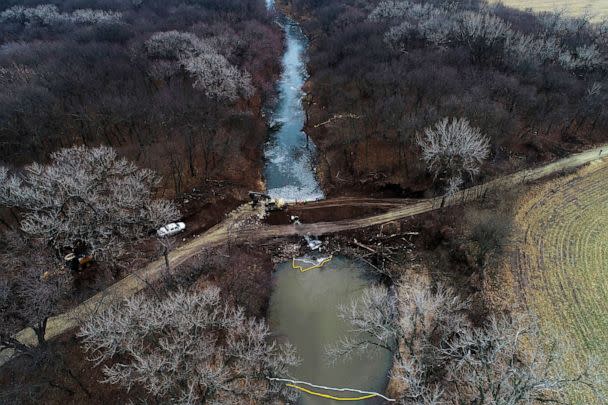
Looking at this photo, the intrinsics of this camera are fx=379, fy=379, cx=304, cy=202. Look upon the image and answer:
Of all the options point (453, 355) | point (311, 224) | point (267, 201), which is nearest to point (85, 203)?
point (267, 201)

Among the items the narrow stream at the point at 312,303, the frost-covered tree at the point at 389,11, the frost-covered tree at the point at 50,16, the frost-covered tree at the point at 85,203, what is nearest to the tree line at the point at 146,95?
the frost-covered tree at the point at 50,16

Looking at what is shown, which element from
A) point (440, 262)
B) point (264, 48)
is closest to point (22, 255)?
point (440, 262)

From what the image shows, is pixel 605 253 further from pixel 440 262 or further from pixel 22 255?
pixel 22 255

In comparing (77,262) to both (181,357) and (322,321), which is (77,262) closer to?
(181,357)

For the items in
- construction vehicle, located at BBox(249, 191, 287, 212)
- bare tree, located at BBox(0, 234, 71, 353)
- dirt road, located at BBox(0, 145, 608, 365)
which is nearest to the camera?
bare tree, located at BBox(0, 234, 71, 353)

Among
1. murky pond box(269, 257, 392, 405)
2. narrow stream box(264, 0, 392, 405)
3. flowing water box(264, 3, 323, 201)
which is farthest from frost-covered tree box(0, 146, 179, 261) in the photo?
flowing water box(264, 3, 323, 201)

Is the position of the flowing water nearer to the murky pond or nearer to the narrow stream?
the narrow stream
